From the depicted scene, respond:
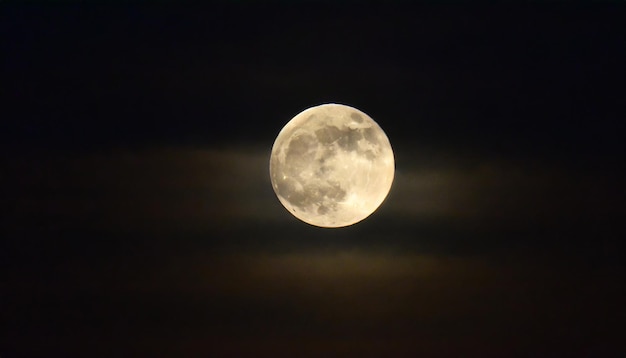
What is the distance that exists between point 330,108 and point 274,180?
47.9 inches

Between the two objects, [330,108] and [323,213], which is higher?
[330,108]

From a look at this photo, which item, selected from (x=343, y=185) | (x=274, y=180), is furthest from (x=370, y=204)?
(x=274, y=180)

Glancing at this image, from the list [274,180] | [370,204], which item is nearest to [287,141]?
[274,180]

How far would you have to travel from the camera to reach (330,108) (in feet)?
42.9

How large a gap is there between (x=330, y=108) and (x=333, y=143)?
63 centimetres

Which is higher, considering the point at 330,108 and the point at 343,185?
the point at 330,108

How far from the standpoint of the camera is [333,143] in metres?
12.7

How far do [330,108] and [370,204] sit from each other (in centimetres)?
138

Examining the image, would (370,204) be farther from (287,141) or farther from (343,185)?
(287,141)

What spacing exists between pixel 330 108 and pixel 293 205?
1.38m

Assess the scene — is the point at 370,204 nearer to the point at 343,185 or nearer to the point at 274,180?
the point at 343,185

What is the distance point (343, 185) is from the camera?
41.9 feet

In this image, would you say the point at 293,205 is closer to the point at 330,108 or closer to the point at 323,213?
the point at 323,213

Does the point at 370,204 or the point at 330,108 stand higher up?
the point at 330,108
